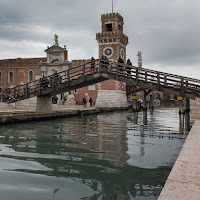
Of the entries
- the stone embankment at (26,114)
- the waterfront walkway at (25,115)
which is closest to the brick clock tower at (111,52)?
the stone embankment at (26,114)

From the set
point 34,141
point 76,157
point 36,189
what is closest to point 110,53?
point 34,141

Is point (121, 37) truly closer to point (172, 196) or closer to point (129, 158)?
point (129, 158)

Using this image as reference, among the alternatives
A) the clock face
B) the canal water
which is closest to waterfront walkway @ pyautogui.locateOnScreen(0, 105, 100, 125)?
the canal water

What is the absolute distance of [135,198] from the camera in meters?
3.80

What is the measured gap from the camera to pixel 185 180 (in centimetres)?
334

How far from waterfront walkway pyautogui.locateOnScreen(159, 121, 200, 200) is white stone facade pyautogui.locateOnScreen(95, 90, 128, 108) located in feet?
87.4

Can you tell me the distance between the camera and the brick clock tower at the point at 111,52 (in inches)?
1254

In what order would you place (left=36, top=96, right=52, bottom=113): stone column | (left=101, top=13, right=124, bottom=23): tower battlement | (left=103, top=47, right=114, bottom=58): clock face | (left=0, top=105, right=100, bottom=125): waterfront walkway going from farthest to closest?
(left=101, top=13, right=124, bottom=23): tower battlement < (left=103, top=47, right=114, bottom=58): clock face < (left=36, top=96, right=52, bottom=113): stone column < (left=0, top=105, right=100, bottom=125): waterfront walkway

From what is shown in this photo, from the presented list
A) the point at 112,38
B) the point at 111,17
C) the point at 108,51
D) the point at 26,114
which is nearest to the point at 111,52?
the point at 108,51

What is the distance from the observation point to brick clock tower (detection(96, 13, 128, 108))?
31.8 meters

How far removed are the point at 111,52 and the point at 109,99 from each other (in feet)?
20.6

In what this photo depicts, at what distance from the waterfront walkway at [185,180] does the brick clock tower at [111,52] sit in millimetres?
26968

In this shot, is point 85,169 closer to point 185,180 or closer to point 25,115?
point 185,180

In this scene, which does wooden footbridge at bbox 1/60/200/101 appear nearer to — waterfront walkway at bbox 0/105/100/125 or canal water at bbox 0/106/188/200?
waterfront walkway at bbox 0/105/100/125
